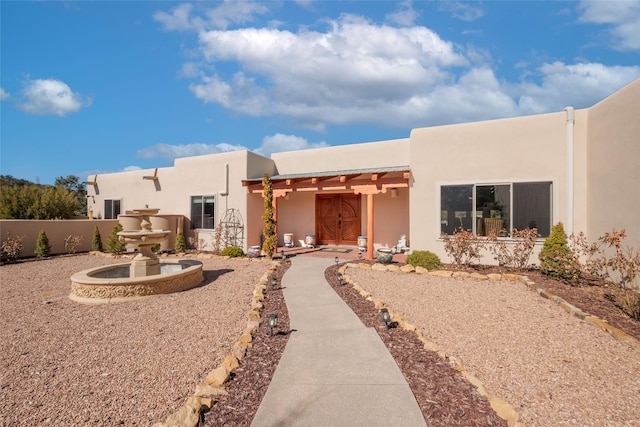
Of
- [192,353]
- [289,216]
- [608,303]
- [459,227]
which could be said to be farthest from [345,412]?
[289,216]

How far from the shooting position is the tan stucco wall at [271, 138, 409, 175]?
12.3 metres

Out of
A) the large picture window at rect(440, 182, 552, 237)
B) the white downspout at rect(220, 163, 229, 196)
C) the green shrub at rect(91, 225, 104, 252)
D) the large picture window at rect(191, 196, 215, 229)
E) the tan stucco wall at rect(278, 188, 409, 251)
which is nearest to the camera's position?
the large picture window at rect(440, 182, 552, 237)

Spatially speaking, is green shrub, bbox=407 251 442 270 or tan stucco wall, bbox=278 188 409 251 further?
tan stucco wall, bbox=278 188 409 251

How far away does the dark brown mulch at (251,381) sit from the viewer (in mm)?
2779

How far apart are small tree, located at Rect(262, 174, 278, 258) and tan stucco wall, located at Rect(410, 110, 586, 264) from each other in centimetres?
Result: 503

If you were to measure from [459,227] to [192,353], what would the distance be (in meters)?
8.22

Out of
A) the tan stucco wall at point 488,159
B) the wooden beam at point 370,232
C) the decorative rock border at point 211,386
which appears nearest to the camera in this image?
the decorative rock border at point 211,386

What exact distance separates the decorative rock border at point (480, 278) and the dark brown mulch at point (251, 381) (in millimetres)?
1880

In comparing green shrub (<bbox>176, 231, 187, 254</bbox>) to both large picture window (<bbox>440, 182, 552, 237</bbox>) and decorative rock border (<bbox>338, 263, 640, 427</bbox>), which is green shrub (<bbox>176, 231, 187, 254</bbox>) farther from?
large picture window (<bbox>440, 182, 552, 237</bbox>)

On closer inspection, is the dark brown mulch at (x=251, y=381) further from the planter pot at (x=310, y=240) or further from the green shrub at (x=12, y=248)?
the green shrub at (x=12, y=248)

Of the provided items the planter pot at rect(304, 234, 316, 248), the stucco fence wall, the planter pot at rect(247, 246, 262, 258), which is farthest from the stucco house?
the stucco fence wall

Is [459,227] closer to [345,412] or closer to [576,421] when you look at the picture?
[576,421]

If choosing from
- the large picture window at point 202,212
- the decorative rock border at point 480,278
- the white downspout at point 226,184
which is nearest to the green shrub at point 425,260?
the decorative rock border at point 480,278

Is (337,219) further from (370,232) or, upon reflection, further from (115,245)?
(115,245)
